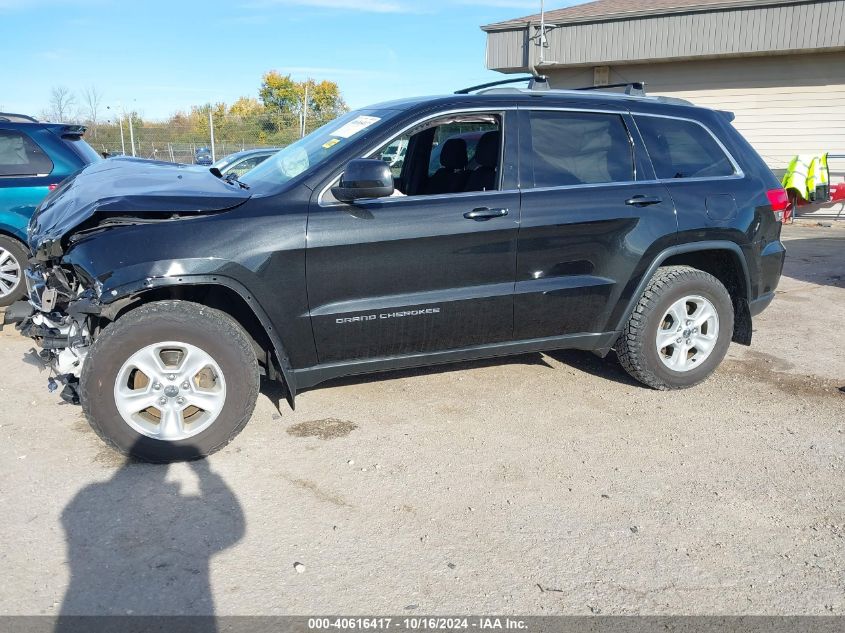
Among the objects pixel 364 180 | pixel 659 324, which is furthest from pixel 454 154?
pixel 659 324

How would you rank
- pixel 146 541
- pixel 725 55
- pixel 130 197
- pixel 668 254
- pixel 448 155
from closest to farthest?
pixel 146 541
pixel 130 197
pixel 668 254
pixel 448 155
pixel 725 55

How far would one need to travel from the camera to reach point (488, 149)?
453 cm

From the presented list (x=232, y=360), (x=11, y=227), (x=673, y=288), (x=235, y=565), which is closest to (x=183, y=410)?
(x=232, y=360)

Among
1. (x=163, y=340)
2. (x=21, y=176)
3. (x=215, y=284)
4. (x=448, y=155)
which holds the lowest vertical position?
(x=163, y=340)

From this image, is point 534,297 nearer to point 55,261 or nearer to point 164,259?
point 164,259

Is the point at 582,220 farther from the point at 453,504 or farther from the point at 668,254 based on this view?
the point at 453,504

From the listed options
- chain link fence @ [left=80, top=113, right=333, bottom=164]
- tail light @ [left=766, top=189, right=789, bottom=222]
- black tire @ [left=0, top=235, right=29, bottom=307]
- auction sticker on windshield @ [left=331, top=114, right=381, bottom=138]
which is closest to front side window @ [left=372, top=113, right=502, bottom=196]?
auction sticker on windshield @ [left=331, top=114, right=381, bottom=138]

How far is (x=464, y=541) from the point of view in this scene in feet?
10.4

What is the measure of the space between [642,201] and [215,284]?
2.64m

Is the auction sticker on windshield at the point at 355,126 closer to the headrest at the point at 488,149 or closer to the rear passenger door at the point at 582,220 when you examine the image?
the headrest at the point at 488,149

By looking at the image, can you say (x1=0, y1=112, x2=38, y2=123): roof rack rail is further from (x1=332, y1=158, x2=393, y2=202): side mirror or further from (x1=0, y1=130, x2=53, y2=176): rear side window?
(x1=332, y1=158, x2=393, y2=202): side mirror

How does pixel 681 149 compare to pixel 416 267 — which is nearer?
pixel 416 267

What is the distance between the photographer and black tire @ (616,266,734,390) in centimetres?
473

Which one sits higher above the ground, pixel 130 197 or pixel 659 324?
pixel 130 197
